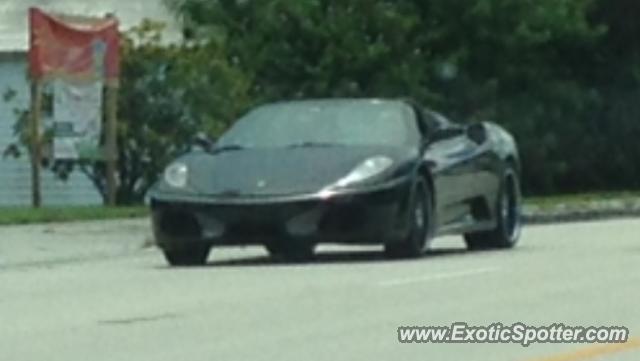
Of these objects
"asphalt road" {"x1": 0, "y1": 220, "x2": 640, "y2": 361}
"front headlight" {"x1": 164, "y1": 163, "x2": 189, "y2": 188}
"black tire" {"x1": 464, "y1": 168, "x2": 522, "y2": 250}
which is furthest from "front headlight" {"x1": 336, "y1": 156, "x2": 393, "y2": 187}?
"black tire" {"x1": 464, "y1": 168, "x2": 522, "y2": 250}

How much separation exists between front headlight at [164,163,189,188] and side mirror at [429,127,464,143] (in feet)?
7.37

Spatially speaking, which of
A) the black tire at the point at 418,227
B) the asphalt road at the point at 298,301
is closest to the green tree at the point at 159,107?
the asphalt road at the point at 298,301

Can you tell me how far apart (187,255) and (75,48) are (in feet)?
35.5

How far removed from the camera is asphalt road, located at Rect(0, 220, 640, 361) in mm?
12734

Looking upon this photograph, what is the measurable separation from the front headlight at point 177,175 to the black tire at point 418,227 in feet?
5.78

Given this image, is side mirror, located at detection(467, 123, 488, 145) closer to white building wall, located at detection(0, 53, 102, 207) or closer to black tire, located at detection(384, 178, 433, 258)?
black tire, located at detection(384, 178, 433, 258)

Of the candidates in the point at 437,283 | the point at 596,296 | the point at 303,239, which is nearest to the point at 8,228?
the point at 303,239

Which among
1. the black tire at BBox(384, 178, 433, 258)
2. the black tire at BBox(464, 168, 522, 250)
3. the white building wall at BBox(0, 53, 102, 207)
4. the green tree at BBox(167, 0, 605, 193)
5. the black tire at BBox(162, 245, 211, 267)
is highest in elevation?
the black tire at BBox(384, 178, 433, 258)

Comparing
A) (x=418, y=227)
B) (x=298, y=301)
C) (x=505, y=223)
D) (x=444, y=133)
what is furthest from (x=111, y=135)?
(x=298, y=301)

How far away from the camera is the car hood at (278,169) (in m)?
18.7

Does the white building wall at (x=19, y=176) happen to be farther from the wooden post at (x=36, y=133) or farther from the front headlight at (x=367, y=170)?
the front headlight at (x=367, y=170)

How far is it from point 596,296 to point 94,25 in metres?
15.6

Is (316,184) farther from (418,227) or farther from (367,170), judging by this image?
(418,227)

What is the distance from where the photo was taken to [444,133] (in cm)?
2012
